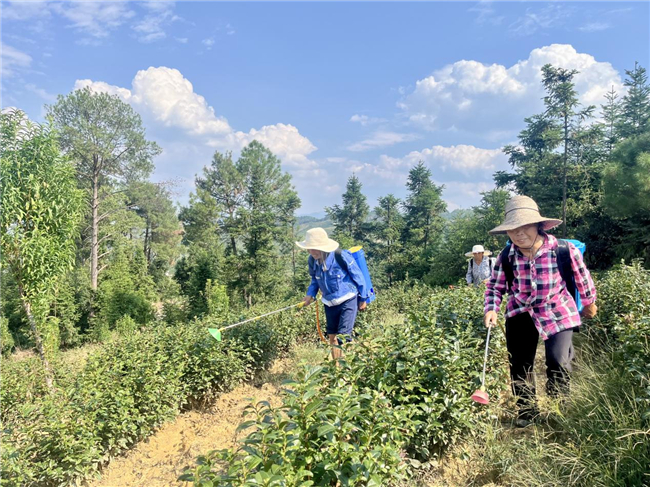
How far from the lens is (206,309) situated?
912 inches

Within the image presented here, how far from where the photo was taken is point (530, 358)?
2828 millimetres

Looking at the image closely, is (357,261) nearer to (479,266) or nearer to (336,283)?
(336,283)

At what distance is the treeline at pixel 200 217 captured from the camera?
646 centimetres

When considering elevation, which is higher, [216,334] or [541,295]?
[541,295]

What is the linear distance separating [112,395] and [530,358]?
3660 millimetres

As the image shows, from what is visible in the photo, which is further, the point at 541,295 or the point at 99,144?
the point at 99,144

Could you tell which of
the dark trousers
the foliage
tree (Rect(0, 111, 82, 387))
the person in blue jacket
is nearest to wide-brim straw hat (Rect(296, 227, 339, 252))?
the person in blue jacket

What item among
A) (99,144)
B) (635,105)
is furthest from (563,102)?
(99,144)

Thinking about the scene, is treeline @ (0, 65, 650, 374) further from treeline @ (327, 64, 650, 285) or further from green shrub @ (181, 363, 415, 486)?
green shrub @ (181, 363, 415, 486)

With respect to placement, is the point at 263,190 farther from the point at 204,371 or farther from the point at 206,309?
the point at 204,371

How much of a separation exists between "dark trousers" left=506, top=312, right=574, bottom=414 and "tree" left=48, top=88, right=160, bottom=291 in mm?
23272

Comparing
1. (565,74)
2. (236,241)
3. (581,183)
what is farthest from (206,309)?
(565,74)

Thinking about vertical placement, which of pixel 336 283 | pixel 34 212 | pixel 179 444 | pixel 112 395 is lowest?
pixel 179 444

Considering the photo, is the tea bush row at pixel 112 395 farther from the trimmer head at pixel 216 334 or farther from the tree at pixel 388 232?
the tree at pixel 388 232
